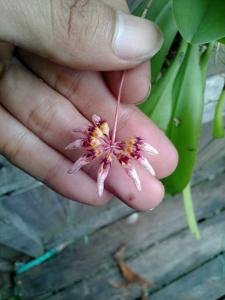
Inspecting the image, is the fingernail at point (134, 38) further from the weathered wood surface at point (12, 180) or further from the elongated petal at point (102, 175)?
the weathered wood surface at point (12, 180)

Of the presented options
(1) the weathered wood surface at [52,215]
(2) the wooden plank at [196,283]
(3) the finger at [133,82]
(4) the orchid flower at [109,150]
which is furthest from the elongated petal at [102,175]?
(2) the wooden plank at [196,283]

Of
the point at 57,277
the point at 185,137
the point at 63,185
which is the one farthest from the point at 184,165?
the point at 57,277

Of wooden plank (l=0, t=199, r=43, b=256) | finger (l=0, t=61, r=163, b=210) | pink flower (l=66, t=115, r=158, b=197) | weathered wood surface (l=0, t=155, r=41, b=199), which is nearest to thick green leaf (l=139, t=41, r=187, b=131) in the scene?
finger (l=0, t=61, r=163, b=210)

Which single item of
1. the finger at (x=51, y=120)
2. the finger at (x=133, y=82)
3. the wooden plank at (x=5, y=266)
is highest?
the finger at (x=133, y=82)

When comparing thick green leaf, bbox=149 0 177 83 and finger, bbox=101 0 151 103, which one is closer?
finger, bbox=101 0 151 103

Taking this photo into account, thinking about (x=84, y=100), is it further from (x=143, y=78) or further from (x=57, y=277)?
(x=57, y=277)

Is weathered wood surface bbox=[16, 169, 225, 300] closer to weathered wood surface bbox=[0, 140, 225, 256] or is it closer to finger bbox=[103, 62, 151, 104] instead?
weathered wood surface bbox=[0, 140, 225, 256]
